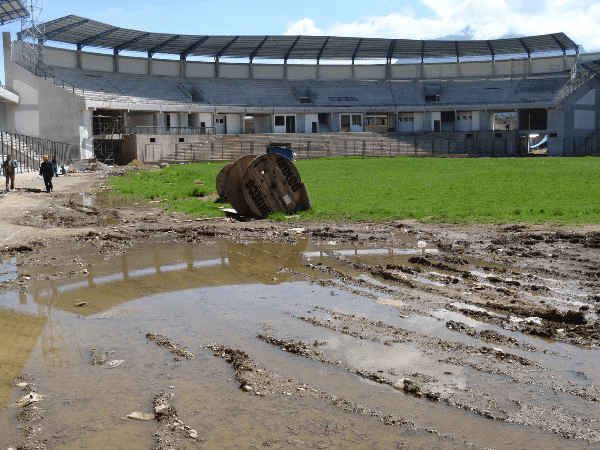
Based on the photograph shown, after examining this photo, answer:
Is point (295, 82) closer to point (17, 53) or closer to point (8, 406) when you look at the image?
point (17, 53)

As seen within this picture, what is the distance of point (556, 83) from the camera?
75.8 meters

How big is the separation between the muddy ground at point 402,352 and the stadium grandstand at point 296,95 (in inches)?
1948

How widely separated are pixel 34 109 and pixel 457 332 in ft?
190

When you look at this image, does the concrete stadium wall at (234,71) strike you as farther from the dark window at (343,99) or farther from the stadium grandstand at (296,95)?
the dark window at (343,99)

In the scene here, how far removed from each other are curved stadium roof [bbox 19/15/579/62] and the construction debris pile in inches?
2198

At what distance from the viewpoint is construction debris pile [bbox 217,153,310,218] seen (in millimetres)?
16469

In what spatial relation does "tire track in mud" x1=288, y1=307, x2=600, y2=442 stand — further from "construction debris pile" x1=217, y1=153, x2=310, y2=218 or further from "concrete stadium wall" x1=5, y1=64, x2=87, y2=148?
"concrete stadium wall" x1=5, y1=64, x2=87, y2=148

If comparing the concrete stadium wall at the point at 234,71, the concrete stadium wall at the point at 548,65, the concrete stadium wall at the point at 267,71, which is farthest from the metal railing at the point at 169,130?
the concrete stadium wall at the point at 548,65

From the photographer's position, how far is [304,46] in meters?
77.9

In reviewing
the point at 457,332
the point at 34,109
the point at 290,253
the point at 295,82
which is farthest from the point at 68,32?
the point at 457,332

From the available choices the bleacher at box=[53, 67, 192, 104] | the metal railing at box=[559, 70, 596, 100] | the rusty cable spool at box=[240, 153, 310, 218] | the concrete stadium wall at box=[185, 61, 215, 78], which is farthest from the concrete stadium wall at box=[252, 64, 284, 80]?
the rusty cable spool at box=[240, 153, 310, 218]

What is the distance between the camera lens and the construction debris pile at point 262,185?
16469 mm

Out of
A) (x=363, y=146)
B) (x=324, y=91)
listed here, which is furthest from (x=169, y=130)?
(x=324, y=91)

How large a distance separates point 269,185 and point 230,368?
1124cm
